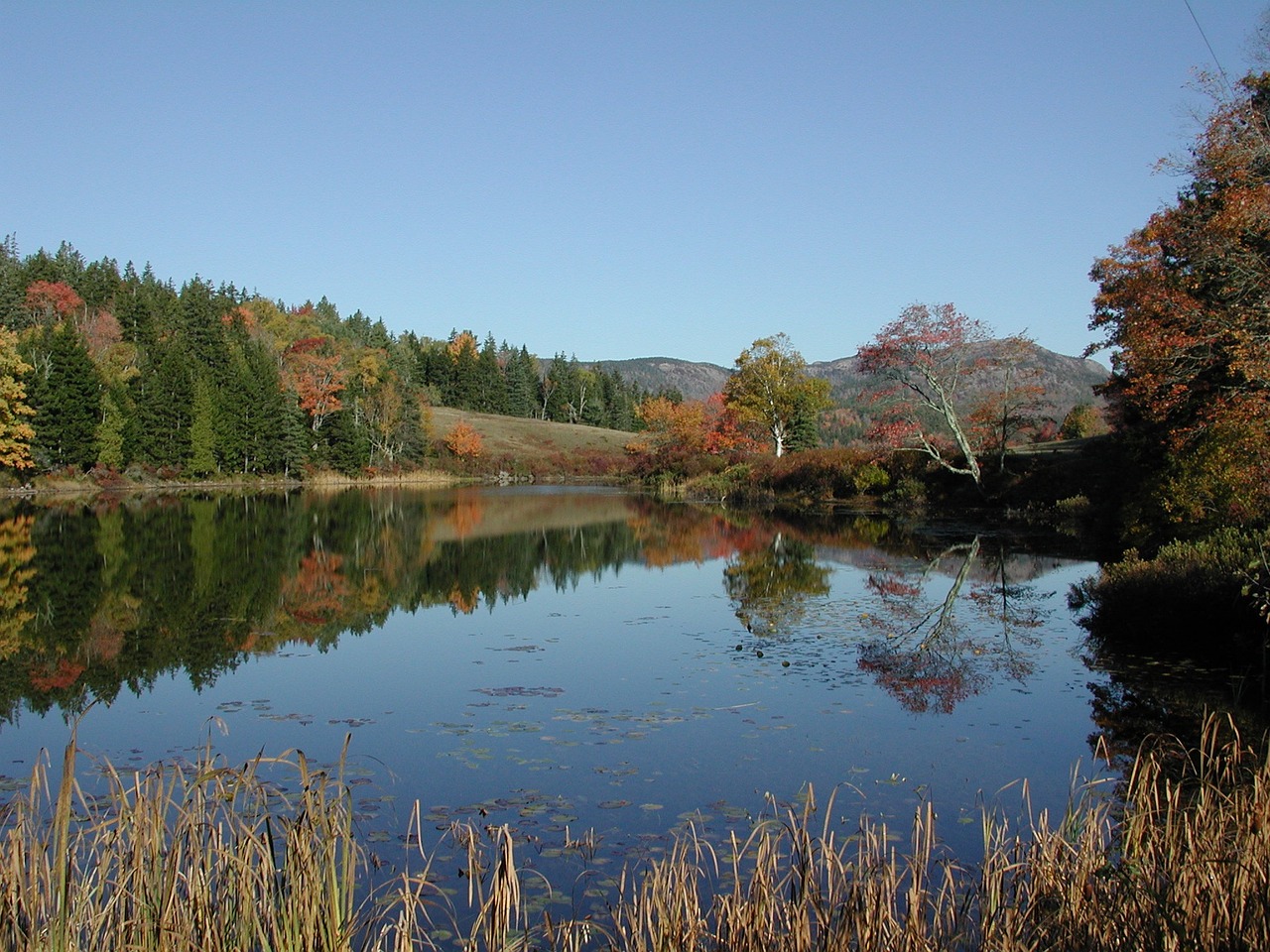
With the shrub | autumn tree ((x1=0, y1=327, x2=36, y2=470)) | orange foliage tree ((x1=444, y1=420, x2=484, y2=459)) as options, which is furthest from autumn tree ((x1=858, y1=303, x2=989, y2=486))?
orange foliage tree ((x1=444, y1=420, x2=484, y2=459))

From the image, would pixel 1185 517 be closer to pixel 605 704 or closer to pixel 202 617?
pixel 605 704

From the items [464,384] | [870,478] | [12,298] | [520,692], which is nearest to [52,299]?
[12,298]

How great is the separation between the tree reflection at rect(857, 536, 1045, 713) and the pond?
71 millimetres

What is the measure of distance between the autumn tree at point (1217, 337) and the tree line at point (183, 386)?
172 feet

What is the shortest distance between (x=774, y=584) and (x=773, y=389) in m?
39.6

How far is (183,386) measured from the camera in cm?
6456

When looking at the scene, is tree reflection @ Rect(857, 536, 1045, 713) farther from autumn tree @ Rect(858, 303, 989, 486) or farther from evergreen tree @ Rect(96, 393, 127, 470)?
evergreen tree @ Rect(96, 393, 127, 470)

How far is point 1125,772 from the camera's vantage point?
27.3 ft

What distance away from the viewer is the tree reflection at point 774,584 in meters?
16.2

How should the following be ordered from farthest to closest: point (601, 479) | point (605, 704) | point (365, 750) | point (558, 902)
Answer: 1. point (601, 479)
2. point (605, 704)
3. point (365, 750)
4. point (558, 902)

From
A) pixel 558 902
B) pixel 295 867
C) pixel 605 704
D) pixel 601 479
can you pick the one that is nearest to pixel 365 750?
pixel 605 704

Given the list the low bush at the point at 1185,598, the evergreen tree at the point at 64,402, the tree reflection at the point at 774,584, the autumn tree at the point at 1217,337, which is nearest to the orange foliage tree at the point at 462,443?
the evergreen tree at the point at 64,402

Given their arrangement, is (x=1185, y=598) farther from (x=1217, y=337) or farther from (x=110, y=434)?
(x=110, y=434)

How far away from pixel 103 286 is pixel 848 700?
10142cm
